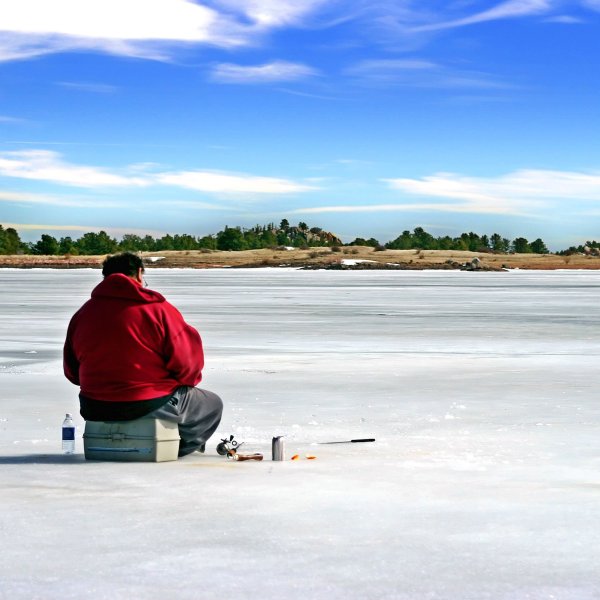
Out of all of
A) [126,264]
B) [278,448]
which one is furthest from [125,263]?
[278,448]

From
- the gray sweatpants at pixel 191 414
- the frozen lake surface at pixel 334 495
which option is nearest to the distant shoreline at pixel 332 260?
the frozen lake surface at pixel 334 495

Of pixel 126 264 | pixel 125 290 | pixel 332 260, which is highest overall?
pixel 126 264

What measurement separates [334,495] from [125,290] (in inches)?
86.9

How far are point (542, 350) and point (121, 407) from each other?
462 inches

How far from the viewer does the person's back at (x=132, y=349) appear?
29.8ft

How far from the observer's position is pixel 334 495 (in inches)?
314

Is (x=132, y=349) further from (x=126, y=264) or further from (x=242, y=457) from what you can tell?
(x=242, y=457)

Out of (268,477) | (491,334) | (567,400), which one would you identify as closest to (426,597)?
(268,477)

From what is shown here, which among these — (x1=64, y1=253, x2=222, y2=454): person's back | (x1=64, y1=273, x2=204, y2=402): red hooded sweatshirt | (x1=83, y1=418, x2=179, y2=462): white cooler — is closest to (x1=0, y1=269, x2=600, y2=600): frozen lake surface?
(x1=83, y1=418, x2=179, y2=462): white cooler

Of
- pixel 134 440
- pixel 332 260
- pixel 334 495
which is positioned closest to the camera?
pixel 334 495

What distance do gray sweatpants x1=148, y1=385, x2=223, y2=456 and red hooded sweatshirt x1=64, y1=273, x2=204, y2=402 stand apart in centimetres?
10

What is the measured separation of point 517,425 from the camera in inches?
438

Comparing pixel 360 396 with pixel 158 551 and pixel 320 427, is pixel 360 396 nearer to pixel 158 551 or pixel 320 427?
pixel 320 427

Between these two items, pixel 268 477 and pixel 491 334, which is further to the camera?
pixel 491 334
